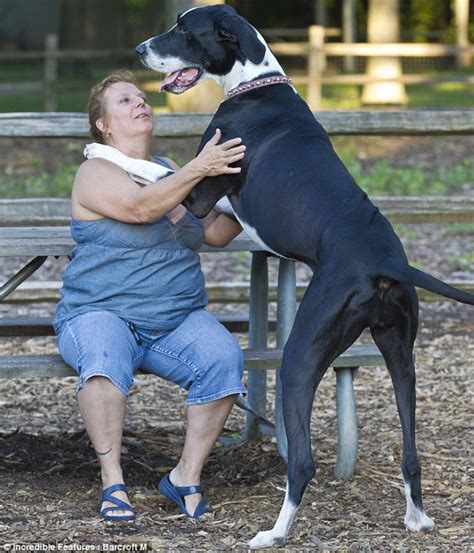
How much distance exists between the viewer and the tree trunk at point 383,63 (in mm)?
16562

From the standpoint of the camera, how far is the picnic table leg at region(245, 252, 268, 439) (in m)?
4.68

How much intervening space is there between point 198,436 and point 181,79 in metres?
1.28

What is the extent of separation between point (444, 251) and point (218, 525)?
5.19 m

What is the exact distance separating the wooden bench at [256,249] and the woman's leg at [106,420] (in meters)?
0.27

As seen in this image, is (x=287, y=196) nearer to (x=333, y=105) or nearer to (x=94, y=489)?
(x=94, y=489)

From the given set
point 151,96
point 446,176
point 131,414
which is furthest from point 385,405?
point 151,96

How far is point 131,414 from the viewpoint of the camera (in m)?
5.25

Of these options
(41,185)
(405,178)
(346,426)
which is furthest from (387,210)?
(41,185)

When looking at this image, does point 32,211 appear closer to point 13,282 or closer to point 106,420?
point 13,282

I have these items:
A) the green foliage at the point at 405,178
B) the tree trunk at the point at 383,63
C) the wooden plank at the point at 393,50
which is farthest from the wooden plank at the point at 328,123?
the tree trunk at the point at 383,63

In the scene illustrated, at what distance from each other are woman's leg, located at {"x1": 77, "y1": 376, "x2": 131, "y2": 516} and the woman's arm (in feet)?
1.99

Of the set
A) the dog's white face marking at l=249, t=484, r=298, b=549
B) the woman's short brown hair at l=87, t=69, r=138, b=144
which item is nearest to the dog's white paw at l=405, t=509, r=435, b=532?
the dog's white face marking at l=249, t=484, r=298, b=549

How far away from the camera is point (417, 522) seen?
371cm

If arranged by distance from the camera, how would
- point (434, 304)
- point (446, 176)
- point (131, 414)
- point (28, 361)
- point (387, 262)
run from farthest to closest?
1. point (446, 176)
2. point (434, 304)
3. point (131, 414)
4. point (28, 361)
5. point (387, 262)
